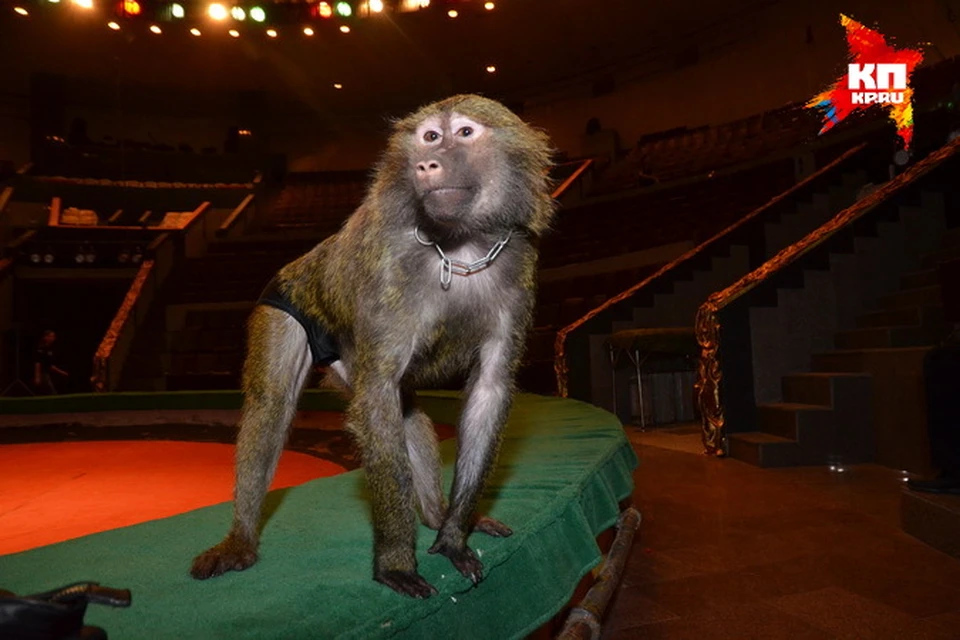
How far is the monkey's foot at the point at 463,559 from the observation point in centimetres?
163

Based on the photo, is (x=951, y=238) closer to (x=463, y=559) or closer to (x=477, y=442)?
(x=477, y=442)

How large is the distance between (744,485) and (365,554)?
12.2 ft

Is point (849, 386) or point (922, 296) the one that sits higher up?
point (922, 296)

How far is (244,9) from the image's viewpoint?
17.2 meters

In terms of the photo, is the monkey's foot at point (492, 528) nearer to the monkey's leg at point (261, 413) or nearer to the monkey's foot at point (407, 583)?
the monkey's foot at point (407, 583)

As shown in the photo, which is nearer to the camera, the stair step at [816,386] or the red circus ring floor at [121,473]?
the red circus ring floor at [121,473]

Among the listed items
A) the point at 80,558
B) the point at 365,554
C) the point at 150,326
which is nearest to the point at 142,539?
the point at 80,558

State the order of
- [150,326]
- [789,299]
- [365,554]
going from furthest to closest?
[150,326] < [789,299] < [365,554]

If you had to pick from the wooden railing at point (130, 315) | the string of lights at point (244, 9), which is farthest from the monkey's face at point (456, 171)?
the string of lights at point (244, 9)

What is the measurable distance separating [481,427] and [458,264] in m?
0.45

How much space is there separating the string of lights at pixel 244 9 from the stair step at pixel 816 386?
1363 centimetres

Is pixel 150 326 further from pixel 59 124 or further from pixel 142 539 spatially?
pixel 142 539

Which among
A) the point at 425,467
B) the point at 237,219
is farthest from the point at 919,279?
the point at 237,219

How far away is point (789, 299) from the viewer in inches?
255
